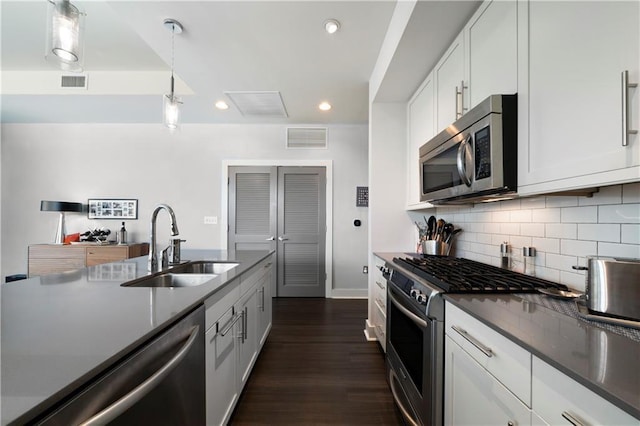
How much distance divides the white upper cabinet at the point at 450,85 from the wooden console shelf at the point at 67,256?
4319 millimetres

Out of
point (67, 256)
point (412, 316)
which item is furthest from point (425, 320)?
point (67, 256)

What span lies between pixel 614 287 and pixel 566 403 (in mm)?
451

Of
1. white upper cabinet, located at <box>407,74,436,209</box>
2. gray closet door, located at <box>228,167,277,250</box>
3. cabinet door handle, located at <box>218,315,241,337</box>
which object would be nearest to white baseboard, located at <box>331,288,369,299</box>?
gray closet door, located at <box>228,167,277,250</box>

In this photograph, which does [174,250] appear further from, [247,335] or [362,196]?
[362,196]

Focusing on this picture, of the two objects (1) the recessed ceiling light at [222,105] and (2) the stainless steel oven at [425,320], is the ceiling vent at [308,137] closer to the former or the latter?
(1) the recessed ceiling light at [222,105]

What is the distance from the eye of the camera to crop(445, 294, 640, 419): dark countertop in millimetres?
513

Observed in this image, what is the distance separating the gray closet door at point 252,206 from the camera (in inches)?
162

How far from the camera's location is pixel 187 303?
3.25ft

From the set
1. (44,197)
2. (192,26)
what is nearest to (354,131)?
(192,26)

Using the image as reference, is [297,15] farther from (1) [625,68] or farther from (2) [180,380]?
(2) [180,380]

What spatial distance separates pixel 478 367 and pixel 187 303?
1.08 metres

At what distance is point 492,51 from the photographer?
1343 millimetres

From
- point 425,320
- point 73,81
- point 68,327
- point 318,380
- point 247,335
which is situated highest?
point 73,81

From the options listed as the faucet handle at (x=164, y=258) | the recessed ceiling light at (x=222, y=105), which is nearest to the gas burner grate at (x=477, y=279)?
the faucet handle at (x=164, y=258)
